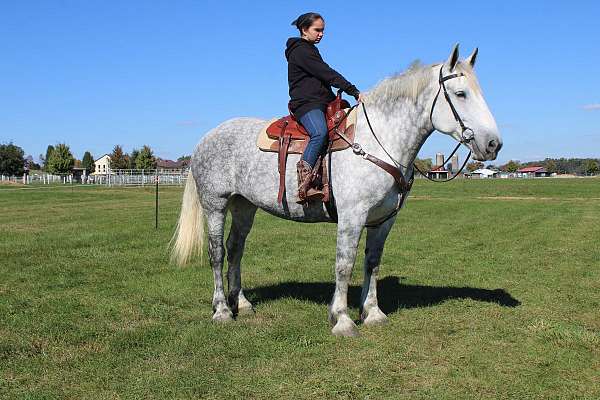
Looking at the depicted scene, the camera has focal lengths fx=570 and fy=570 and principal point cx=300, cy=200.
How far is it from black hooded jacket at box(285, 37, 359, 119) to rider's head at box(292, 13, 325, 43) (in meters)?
0.09

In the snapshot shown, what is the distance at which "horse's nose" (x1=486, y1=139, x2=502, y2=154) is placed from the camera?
5.61 metres

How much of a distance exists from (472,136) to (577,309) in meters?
3.12

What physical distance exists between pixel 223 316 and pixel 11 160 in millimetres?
111047

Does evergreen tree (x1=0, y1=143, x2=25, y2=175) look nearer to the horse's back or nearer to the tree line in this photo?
the tree line

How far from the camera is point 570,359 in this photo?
17.1 ft

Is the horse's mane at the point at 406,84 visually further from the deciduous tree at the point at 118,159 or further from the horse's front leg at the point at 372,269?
the deciduous tree at the point at 118,159

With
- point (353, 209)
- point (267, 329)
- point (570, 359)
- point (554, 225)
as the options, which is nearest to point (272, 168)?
point (353, 209)

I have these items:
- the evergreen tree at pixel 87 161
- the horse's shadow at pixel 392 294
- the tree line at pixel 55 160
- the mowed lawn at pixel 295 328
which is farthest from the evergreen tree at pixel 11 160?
the horse's shadow at pixel 392 294

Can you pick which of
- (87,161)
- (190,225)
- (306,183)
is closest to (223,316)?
(190,225)

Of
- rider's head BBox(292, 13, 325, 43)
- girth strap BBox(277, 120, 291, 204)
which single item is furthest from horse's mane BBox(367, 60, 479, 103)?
girth strap BBox(277, 120, 291, 204)

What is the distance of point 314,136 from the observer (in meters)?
6.20

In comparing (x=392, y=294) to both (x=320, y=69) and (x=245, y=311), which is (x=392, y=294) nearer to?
(x=245, y=311)

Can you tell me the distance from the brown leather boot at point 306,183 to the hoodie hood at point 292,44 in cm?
132

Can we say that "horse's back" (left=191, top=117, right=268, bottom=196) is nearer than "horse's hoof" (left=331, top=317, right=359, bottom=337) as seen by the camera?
No
